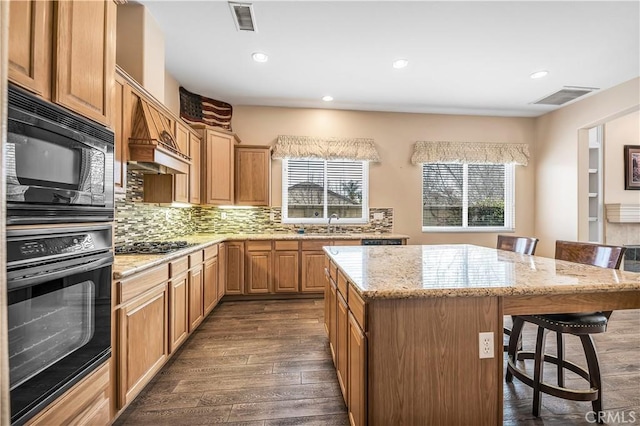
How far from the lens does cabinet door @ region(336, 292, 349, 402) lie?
5.40ft

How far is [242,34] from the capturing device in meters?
2.78

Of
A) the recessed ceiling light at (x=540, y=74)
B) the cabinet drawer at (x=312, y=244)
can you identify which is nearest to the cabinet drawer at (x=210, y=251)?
the cabinet drawer at (x=312, y=244)

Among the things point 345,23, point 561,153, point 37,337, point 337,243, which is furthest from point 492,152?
point 37,337

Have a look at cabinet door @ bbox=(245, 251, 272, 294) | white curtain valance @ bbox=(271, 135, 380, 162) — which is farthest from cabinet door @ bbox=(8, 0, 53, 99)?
white curtain valance @ bbox=(271, 135, 380, 162)

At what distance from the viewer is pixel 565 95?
4117mm

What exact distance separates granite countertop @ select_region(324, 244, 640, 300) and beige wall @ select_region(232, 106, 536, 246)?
285cm

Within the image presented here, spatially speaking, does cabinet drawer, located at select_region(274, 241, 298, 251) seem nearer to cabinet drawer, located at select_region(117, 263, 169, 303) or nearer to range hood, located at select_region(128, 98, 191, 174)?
range hood, located at select_region(128, 98, 191, 174)

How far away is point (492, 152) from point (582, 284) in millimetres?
4165

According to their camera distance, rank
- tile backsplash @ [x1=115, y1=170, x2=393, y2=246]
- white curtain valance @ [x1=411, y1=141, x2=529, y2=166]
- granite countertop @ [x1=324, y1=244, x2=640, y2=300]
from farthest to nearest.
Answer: white curtain valance @ [x1=411, y1=141, x2=529, y2=166]
tile backsplash @ [x1=115, y1=170, x2=393, y2=246]
granite countertop @ [x1=324, y1=244, x2=640, y2=300]

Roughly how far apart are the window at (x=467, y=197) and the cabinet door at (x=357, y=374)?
377 centimetres

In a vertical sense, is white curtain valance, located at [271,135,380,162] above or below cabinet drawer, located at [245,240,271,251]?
above

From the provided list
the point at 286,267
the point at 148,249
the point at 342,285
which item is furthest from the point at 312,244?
the point at 342,285

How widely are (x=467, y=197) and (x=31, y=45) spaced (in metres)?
5.38

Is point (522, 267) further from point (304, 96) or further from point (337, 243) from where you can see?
point (304, 96)
